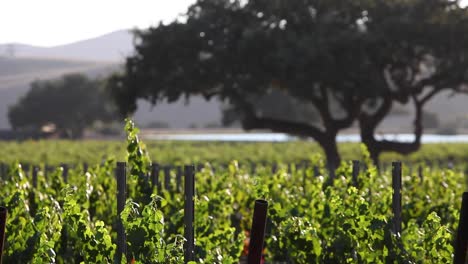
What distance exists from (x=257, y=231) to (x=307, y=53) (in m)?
23.4

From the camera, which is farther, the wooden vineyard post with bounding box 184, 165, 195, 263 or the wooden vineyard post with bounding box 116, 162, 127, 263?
the wooden vineyard post with bounding box 116, 162, 127, 263

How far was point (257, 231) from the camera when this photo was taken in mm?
4574

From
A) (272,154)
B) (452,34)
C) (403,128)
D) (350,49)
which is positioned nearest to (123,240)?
(350,49)

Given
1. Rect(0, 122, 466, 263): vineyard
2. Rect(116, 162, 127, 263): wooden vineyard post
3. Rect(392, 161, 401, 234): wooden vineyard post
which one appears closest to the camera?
Rect(0, 122, 466, 263): vineyard

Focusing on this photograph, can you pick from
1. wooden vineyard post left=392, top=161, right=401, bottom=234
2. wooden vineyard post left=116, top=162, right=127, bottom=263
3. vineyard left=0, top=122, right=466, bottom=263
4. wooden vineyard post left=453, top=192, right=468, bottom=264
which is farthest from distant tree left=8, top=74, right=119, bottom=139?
wooden vineyard post left=453, top=192, right=468, bottom=264

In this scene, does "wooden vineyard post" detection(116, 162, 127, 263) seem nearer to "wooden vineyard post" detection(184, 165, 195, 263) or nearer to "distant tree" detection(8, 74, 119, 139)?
"wooden vineyard post" detection(184, 165, 195, 263)

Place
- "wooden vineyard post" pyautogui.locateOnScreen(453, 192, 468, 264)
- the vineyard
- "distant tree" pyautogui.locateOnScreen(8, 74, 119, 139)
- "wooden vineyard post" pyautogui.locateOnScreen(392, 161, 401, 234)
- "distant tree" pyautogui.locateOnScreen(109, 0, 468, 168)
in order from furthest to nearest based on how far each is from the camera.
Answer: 1. "distant tree" pyautogui.locateOnScreen(8, 74, 119, 139)
2. "distant tree" pyautogui.locateOnScreen(109, 0, 468, 168)
3. "wooden vineyard post" pyautogui.locateOnScreen(392, 161, 401, 234)
4. the vineyard
5. "wooden vineyard post" pyautogui.locateOnScreen(453, 192, 468, 264)

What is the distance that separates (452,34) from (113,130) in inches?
3882

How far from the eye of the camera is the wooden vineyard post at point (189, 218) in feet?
20.5

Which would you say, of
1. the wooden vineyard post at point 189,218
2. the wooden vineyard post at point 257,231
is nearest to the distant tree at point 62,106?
the wooden vineyard post at point 189,218

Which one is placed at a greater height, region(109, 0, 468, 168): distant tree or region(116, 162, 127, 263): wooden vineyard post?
region(109, 0, 468, 168): distant tree

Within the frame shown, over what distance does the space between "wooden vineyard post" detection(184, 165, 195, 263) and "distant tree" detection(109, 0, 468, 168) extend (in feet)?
70.4

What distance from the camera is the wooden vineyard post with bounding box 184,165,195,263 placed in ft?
20.5

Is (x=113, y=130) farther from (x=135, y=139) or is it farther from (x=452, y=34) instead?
(x=135, y=139)
